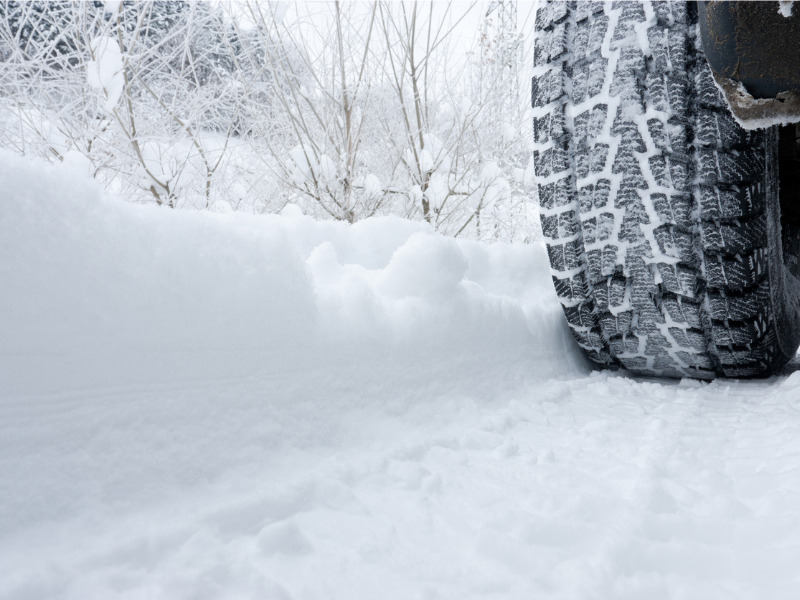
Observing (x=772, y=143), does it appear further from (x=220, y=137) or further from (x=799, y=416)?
(x=220, y=137)

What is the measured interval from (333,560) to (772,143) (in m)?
1.02

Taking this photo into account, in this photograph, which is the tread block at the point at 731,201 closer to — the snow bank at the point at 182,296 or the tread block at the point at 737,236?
the tread block at the point at 737,236

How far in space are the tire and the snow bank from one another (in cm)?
26

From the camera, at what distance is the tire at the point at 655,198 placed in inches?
36.1

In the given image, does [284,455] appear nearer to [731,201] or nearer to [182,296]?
[182,296]

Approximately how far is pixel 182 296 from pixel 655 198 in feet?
2.69

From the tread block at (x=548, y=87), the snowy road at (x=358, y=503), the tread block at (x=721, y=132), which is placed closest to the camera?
the snowy road at (x=358, y=503)

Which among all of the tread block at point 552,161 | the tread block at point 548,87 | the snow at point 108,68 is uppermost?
the snow at point 108,68

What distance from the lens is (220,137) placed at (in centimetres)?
224

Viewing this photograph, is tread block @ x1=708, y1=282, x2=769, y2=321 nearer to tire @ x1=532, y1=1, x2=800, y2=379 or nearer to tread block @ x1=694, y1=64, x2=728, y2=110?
tire @ x1=532, y1=1, x2=800, y2=379

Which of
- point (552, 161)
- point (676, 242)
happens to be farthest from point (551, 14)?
point (676, 242)

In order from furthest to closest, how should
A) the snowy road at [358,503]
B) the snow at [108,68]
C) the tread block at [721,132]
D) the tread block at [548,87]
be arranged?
the snow at [108,68] → the tread block at [548,87] → the tread block at [721,132] → the snowy road at [358,503]

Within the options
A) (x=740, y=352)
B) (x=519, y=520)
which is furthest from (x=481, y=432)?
(x=740, y=352)

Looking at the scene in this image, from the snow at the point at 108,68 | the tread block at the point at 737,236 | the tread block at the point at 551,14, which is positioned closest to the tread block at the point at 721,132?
the tread block at the point at 737,236
